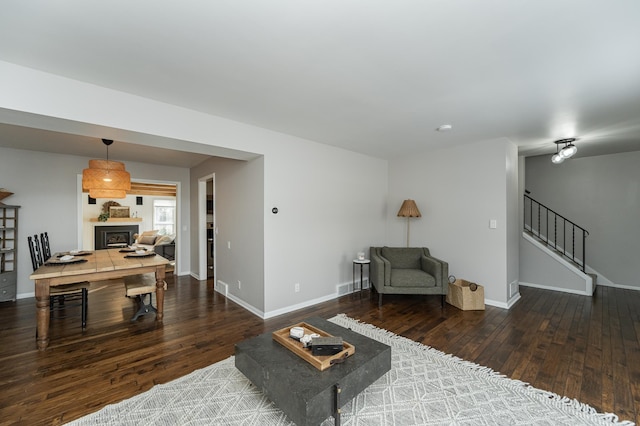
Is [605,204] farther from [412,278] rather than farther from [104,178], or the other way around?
[104,178]

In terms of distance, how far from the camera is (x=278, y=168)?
3764 mm

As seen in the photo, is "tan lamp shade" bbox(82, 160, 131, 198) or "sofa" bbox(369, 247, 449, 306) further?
"sofa" bbox(369, 247, 449, 306)

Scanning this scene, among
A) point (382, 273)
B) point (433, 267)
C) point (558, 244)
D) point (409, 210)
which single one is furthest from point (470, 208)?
point (558, 244)

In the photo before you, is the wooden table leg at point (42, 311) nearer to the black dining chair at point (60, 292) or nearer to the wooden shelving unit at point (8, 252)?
the black dining chair at point (60, 292)

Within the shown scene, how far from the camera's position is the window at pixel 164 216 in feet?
32.6

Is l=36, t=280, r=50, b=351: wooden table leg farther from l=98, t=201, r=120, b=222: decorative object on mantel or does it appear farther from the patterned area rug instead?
l=98, t=201, r=120, b=222: decorative object on mantel

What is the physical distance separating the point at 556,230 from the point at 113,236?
39.5ft

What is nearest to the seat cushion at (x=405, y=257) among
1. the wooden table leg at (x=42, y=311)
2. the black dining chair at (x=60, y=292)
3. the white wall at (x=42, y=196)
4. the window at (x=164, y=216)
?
the black dining chair at (x=60, y=292)

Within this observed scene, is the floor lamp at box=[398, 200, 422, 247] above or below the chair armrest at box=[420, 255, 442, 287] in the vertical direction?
above

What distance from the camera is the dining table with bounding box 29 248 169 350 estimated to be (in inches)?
110

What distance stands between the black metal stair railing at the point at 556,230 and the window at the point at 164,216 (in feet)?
35.5

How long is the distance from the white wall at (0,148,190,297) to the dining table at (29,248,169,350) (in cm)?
145

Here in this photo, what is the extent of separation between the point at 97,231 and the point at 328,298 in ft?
26.6

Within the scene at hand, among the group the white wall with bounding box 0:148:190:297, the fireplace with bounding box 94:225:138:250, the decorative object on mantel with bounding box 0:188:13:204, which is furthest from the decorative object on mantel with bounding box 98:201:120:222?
the decorative object on mantel with bounding box 0:188:13:204
